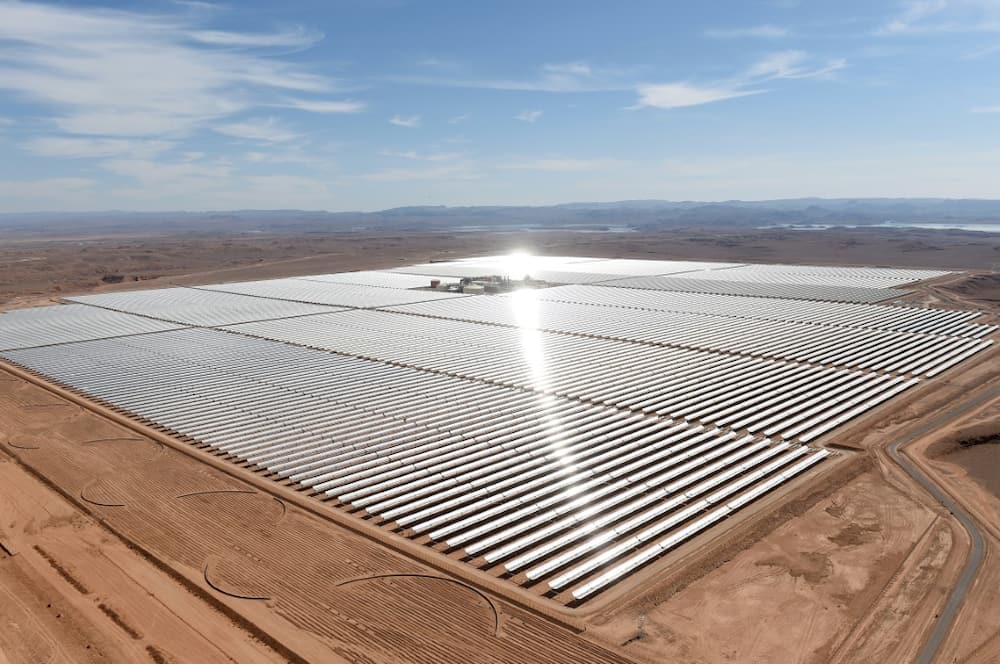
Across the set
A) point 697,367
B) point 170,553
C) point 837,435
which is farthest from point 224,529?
point 697,367

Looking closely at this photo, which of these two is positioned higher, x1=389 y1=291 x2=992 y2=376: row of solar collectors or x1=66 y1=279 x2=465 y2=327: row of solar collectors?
x1=66 y1=279 x2=465 y2=327: row of solar collectors

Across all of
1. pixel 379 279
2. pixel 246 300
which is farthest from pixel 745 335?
pixel 379 279

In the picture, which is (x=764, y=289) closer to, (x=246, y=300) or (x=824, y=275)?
(x=824, y=275)

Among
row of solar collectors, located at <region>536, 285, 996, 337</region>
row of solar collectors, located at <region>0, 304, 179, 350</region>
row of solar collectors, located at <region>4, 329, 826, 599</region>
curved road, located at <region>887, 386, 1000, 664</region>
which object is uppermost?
row of solar collectors, located at <region>0, 304, 179, 350</region>

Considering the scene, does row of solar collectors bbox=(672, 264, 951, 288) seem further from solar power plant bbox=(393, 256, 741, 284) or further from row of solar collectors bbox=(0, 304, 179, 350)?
row of solar collectors bbox=(0, 304, 179, 350)

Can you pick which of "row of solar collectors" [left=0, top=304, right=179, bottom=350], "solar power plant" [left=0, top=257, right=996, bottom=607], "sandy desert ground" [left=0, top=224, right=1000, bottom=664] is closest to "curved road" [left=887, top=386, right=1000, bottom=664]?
"sandy desert ground" [left=0, top=224, right=1000, bottom=664]

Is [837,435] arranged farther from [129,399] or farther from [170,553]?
[129,399]
